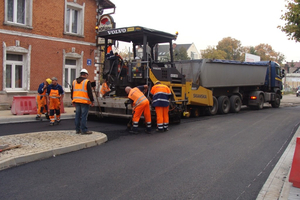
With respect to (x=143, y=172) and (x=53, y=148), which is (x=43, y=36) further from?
(x=143, y=172)

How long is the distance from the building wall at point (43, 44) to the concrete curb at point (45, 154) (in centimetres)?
899

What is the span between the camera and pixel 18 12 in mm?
15008

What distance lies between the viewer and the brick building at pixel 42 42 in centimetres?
1459

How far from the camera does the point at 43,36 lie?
15.9 meters

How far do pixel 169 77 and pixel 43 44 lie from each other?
334 inches

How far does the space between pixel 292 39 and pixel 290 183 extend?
17.4m

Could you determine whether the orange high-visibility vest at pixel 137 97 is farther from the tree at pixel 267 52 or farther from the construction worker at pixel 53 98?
the tree at pixel 267 52

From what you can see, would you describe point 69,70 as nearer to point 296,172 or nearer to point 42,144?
point 42,144

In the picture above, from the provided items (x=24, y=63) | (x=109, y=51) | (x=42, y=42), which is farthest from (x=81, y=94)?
(x=42, y=42)

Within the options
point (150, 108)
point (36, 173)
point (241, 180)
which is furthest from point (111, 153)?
point (150, 108)

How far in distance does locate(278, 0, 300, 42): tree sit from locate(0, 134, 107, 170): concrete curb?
15.6 m

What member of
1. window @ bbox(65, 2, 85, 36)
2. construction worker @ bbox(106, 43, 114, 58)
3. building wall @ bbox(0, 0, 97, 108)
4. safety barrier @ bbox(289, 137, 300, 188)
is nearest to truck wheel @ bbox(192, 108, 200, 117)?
construction worker @ bbox(106, 43, 114, 58)

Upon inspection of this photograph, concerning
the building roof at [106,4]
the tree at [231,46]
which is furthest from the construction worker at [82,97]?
the tree at [231,46]

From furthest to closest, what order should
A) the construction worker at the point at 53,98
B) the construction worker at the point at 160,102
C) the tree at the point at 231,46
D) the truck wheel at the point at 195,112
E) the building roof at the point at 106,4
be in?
the tree at the point at 231,46 → the building roof at the point at 106,4 → the truck wheel at the point at 195,112 → the construction worker at the point at 53,98 → the construction worker at the point at 160,102
